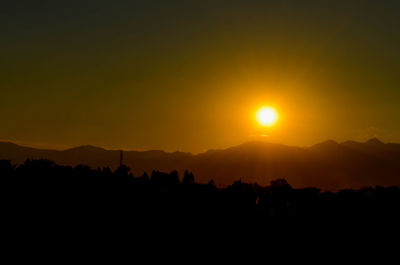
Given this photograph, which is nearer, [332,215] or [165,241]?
[165,241]

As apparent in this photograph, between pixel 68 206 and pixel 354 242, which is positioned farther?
pixel 354 242

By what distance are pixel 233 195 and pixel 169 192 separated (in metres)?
2.45

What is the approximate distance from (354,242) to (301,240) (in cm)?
188

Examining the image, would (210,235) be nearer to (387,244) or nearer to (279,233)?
(279,233)

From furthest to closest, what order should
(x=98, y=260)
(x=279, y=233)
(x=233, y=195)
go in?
(x=233, y=195) → (x=279, y=233) → (x=98, y=260)

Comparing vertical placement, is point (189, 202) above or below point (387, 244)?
above

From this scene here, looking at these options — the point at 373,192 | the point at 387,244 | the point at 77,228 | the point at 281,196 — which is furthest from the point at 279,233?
the point at 77,228

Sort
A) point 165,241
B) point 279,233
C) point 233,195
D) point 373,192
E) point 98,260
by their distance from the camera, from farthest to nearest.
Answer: point 373,192 → point 233,195 → point 279,233 → point 165,241 → point 98,260

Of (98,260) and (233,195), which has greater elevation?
(233,195)

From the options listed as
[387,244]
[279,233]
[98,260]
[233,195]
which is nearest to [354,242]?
[387,244]

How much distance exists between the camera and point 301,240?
17.0 m

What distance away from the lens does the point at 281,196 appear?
62.1 ft

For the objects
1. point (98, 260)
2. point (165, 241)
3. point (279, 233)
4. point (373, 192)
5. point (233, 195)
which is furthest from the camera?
point (373, 192)

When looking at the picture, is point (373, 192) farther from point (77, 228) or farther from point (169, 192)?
point (77, 228)
